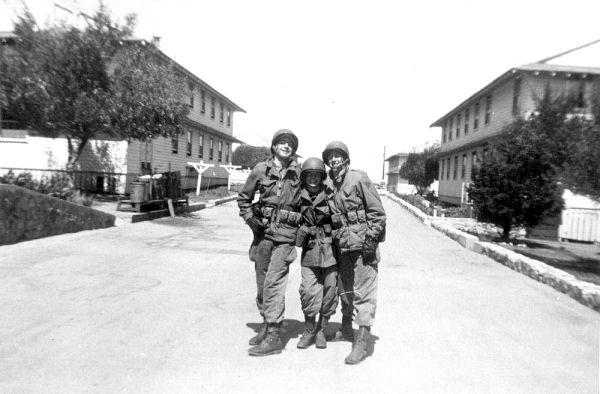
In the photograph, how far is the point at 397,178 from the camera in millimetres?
72188

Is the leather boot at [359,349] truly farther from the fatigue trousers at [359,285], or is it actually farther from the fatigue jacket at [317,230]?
the fatigue jacket at [317,230]

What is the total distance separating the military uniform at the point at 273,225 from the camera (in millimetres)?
4219

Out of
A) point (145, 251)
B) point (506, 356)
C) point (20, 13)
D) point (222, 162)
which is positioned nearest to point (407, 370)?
point (506, 356)

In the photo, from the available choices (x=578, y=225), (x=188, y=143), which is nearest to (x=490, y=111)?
(x=578, y=225)

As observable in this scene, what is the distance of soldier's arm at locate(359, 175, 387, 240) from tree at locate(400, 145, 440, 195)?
136 ft

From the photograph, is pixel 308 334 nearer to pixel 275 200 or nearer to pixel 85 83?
pixel 275 200

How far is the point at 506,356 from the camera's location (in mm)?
4309

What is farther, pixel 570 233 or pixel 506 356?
pixel 570 233

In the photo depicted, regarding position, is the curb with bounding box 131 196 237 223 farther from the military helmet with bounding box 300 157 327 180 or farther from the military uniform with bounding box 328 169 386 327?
the military uniform with bounding box 328 169 386 327

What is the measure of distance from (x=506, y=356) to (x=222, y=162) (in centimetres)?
3371

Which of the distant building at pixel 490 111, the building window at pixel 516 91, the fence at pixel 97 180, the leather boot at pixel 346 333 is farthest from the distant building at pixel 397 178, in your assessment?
the leather boot at pixel 346 333

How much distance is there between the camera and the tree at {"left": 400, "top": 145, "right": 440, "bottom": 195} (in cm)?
4559

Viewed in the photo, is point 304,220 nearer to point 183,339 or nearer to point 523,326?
point 183,339

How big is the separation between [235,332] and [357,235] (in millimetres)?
1628
